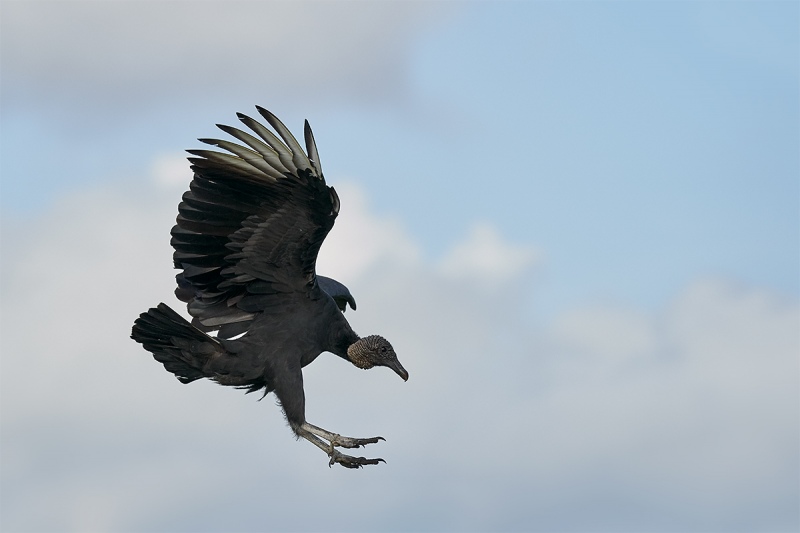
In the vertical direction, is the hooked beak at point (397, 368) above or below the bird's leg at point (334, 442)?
above

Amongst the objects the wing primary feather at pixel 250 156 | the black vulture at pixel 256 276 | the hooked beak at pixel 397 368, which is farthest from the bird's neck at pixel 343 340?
the wing primary feather at pixel 250 156

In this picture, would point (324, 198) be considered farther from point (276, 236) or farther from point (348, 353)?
point (348, 353)

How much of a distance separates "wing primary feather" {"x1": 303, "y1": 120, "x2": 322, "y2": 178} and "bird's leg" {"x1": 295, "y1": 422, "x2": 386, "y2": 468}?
1.75 m

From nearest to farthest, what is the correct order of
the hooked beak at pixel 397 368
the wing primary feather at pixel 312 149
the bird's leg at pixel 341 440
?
the wing primary feather at pixel 312 149, the bird's leg at pixel 341 440, the hooked beak at pixel 397 368

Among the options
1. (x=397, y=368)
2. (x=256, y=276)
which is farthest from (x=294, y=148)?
(x=397, y=368)

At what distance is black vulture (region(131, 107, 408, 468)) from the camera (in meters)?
10.1

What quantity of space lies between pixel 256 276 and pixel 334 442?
4.03 ft

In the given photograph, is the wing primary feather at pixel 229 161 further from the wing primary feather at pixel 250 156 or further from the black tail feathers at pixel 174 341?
the black tail feathers at pixel 174 341

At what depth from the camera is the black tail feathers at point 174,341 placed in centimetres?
1036

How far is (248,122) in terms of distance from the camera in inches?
398

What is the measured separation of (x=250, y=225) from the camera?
10312 mm

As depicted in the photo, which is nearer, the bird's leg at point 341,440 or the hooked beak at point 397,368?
the bird's leg at point 341,440

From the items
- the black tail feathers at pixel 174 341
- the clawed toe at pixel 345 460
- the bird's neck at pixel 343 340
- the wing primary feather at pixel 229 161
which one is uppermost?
the wing primary feather at pixel 229 161

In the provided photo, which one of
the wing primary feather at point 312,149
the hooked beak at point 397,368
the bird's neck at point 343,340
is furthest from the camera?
the hooked beak at point 397,368
